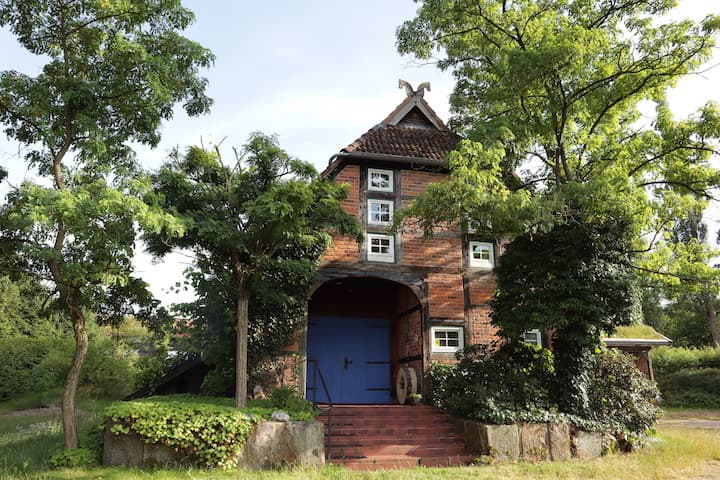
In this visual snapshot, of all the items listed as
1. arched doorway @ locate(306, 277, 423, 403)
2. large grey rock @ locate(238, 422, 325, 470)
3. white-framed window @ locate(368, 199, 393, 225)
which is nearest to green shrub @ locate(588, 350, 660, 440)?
arched doorway @ locate(306, 277, 423, 403)

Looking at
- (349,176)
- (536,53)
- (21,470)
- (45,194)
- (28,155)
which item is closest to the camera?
(45,194)

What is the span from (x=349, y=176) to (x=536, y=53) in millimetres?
5094

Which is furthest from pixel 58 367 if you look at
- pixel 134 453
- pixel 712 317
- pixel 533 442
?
pixel 712 317

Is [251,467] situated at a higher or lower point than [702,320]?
lower

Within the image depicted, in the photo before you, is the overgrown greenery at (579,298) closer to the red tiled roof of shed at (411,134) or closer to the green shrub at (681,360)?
the red tiled roof of shed at (411,134)

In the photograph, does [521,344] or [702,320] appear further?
[702,320]

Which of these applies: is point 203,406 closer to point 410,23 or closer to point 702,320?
point 410,23

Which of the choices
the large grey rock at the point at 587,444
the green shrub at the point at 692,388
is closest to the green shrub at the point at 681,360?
the green shrub at the point at 692,388

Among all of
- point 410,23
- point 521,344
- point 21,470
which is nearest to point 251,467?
point 21,470

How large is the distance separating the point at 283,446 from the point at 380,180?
22.5ft

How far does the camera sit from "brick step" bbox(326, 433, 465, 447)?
9625 millimetres

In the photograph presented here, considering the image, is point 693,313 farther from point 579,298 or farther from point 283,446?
point 283,446

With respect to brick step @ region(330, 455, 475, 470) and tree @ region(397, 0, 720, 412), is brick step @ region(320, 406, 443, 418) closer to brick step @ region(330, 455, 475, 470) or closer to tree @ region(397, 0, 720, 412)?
brick step @ region(330, 455, 475, 470)

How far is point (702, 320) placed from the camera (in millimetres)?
34500
